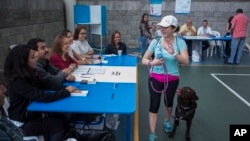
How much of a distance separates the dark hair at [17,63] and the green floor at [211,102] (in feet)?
5.47

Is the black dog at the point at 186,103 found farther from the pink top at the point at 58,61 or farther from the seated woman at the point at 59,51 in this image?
the pink top at the point at 58,61

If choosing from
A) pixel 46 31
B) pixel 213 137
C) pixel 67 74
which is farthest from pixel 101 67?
pixel 46 31

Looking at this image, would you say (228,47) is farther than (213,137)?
Yes

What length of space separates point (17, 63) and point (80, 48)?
2.34m

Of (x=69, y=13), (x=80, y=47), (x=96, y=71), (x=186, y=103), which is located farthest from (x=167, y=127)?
(x=69, y=13)

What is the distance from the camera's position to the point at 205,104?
166 inches

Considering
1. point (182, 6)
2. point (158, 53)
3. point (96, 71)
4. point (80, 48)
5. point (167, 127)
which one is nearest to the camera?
point (158, 53)

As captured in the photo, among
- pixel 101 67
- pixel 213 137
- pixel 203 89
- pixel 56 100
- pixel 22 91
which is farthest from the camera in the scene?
pixel 203 89

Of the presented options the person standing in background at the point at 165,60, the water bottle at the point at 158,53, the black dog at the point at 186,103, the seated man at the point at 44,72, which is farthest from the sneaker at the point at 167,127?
the seated man at the point at 44,72

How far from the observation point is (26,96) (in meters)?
2.20

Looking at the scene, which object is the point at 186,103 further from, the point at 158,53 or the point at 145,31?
the point at 145,31

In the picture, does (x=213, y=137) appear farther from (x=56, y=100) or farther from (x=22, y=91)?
(x=22, y=91)

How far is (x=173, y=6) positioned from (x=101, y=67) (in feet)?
22.6

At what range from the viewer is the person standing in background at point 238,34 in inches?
282
